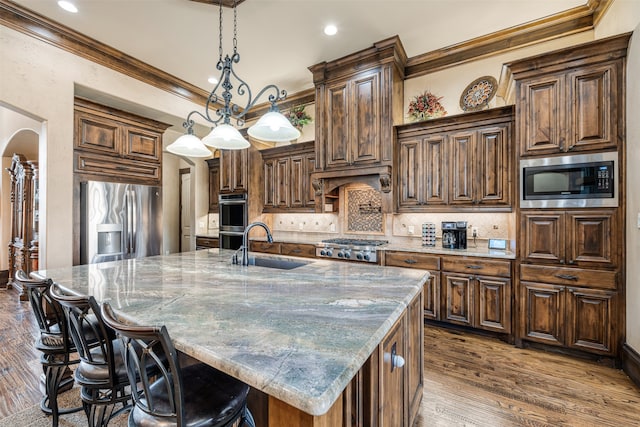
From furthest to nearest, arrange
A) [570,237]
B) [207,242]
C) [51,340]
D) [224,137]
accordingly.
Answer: [207,242]
[570,237]
[224,137]
[51,340]

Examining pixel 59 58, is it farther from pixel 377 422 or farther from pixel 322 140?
pixel 377 422

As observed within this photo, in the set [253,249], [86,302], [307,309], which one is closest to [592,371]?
[307,309]

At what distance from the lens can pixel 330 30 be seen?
3.28 m

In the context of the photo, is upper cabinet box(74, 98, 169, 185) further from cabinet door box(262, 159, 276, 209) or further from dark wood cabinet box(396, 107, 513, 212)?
dark wood cabinet box(396, 107, 513, 212)

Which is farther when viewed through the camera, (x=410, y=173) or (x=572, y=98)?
(x=410, y=173)

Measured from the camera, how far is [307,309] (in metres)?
1.25

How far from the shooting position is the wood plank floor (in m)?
1.85

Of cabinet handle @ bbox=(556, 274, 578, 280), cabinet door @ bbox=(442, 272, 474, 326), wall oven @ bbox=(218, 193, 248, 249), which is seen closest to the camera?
cabinet handle @ bbox=(556, 274, 578, 280)

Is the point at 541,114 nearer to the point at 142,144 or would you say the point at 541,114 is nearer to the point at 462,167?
the point at 462,167

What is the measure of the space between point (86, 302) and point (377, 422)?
135 cm

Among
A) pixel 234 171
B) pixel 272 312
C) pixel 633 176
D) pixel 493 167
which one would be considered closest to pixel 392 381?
pixel 272 312

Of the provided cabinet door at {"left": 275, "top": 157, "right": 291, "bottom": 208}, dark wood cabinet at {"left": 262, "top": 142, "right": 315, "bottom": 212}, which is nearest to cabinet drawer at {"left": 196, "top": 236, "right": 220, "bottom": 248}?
dark wood cabinet at {"left": 262, "top": 142, "right": 315, "bottom": 212}

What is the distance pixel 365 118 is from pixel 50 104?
12.3 feet

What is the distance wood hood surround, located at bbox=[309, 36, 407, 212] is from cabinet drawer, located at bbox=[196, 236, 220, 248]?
2.43 metres
